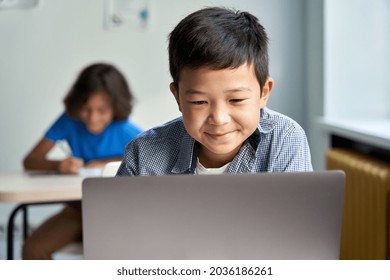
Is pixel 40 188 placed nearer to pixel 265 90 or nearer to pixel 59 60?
pixel 265 90

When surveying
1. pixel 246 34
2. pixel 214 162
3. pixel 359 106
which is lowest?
pixel 359 106

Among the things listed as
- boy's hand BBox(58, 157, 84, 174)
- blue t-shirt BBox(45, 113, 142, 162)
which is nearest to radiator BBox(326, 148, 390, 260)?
blue t-shirt BBox(45, 113, 142, 162)

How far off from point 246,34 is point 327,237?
12.5 inches

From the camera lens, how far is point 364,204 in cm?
214

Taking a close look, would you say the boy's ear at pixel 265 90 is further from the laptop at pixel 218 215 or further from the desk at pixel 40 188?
the desk at pixel 40 188

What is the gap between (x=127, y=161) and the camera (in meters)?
0.96

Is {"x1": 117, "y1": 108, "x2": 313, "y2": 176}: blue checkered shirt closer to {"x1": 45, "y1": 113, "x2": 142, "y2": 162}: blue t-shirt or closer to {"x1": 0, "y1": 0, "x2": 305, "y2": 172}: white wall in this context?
{"x1": 0, "y1": 0, "x2": 305, "y2": 172}: white wall

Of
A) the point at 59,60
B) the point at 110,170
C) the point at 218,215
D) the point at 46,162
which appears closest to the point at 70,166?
the point at 46,162

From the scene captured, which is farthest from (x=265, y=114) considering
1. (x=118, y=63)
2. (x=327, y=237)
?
(x=118, y=63)

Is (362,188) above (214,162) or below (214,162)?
below

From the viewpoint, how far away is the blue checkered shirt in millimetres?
932

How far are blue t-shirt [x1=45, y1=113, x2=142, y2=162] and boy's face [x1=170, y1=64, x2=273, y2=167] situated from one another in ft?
3.64
